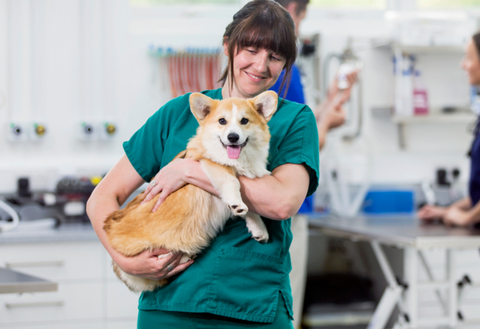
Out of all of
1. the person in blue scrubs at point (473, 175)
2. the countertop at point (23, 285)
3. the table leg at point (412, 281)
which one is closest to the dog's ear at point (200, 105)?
the countertop at point (23, 285)

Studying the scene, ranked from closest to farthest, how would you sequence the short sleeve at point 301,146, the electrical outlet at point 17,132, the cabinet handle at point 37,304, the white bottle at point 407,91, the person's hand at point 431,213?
the short sleeve at point 301,146 < the cabinet handle at point 37,304 < the person's hand at point 431,213 < the electrical outlet at point 17,132 < the white bottle at point 407,91

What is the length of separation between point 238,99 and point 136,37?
2.36 meters

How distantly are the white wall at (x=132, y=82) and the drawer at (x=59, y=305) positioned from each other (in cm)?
81

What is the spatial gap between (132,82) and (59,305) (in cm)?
148

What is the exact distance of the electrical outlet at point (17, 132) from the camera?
2.91m

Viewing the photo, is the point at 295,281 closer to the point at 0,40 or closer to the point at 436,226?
the point at 436,226

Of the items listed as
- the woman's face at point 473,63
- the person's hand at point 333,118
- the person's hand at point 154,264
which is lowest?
the person's hand at point 154,264

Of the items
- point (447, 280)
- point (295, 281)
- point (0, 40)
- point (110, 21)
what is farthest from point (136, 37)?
point (447, 280)

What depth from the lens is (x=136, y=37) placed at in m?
3.09

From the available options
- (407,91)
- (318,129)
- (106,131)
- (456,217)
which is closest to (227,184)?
(318,129)

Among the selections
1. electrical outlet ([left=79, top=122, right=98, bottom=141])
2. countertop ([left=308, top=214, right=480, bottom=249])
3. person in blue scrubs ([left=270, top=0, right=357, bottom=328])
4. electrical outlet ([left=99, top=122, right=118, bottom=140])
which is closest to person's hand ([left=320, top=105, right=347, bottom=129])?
person in blue scrubs ([left=270, top=0, right=357, bottom=328])

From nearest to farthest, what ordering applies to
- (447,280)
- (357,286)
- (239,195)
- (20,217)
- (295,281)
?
(239,195), (295,281), (447,280), (20,217), (357,286)

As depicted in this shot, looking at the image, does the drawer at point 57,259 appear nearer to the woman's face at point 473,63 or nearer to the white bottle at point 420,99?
the woman's face at point 473,63

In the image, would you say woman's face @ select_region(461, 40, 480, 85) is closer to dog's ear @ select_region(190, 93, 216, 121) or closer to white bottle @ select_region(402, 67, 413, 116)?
white bottle @ select_region(402, 67, 413, 116)
